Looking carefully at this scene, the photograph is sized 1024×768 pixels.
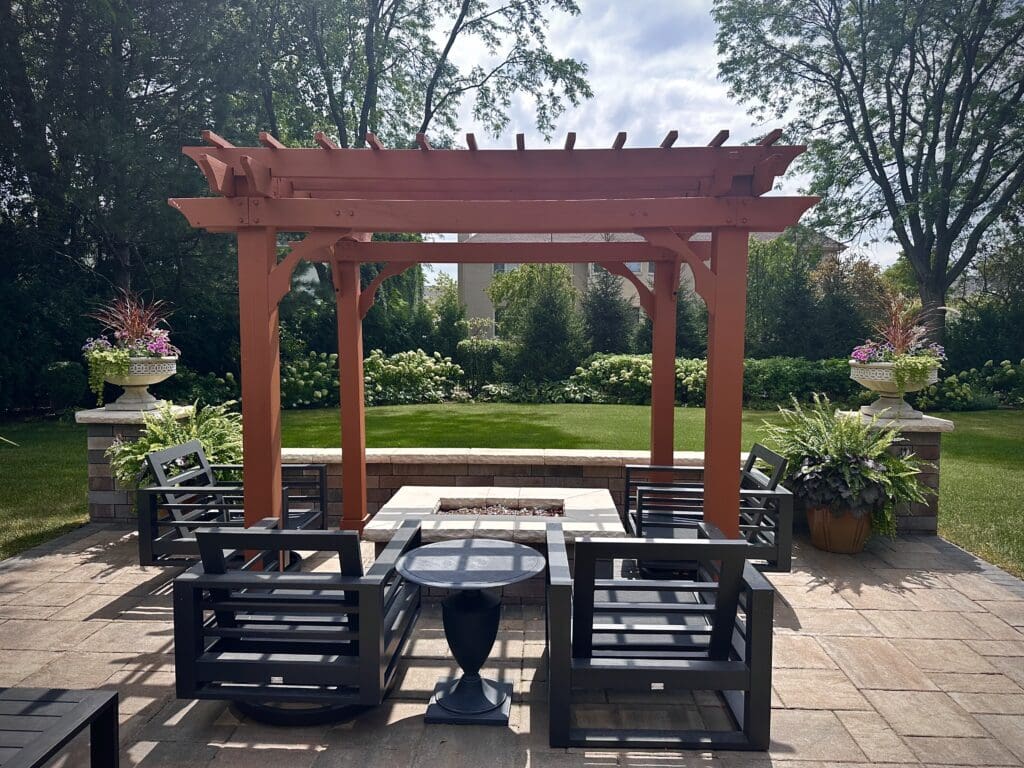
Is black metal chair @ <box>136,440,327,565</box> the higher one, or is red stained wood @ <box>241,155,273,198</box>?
red stained wood @ <box>241,155,273,198</box>

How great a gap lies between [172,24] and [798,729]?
14.9m

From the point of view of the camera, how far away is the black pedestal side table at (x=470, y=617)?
9.56 ft

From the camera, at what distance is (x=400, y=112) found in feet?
55.0

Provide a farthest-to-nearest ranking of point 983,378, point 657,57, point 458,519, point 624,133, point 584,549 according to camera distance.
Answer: point 983,378 < point 657,57 < point 458,519 < point 624,133 < point 584,549

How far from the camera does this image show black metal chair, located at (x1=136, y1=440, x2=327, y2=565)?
4492 millimetres

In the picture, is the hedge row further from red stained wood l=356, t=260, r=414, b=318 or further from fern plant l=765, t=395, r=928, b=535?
red stained wood l=356, t=260, r=414, b=318

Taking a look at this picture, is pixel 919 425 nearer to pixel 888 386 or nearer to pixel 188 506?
pixel 888 386

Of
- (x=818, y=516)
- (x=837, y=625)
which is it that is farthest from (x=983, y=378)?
(x=837, y=625)

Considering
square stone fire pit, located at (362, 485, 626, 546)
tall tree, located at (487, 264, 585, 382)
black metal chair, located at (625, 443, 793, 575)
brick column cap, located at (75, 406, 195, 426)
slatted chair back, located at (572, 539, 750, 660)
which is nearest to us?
slatted chair back, located at (572, 539, 750, 660)

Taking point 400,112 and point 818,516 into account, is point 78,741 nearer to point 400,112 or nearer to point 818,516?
point 818,516

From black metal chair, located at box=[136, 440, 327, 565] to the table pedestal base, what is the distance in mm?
1928

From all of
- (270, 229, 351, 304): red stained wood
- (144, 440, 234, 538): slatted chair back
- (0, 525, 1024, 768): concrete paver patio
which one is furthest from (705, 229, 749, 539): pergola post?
(144, 440, 234, 538): slatted chair back

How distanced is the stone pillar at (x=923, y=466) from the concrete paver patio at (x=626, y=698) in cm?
90

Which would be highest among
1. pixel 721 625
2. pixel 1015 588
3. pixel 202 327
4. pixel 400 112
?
pixel 400 112
